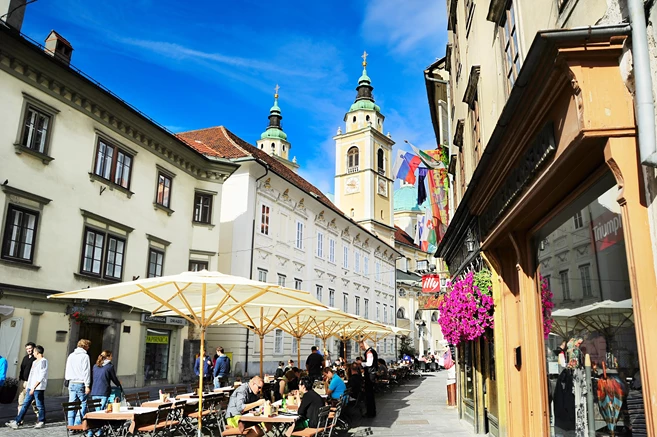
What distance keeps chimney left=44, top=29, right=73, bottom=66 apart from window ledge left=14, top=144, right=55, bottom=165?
483cm

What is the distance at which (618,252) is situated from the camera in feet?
14.5

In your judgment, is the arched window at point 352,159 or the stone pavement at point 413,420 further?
the arched window at point 352,159

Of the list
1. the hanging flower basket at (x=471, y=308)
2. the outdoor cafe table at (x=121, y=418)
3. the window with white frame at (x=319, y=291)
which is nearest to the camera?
the outdoor cafe table at (x=121, y=418)

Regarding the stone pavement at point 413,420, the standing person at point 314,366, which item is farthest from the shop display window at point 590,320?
the standing person at point 314,366

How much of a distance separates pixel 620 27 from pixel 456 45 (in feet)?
38.9

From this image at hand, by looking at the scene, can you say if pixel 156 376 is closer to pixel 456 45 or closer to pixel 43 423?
pixel 43 423

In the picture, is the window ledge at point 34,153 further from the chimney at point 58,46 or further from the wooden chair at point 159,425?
the wooden chair at point 159,425

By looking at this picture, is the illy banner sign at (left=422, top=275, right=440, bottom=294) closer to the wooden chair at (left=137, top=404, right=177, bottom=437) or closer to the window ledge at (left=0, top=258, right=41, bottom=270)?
the wooden chair at (left=137, top=404, right=177, bottom=437)

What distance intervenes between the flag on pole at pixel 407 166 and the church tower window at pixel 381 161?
47003 mm

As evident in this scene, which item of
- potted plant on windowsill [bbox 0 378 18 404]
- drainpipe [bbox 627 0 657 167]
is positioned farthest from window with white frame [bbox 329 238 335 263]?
drainpipe [bbox 627 0 657 167]

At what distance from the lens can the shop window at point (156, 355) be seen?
2141 cm

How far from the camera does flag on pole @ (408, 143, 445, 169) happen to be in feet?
57.7

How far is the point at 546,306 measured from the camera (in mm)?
6875

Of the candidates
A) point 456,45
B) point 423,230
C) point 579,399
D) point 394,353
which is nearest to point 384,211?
point 394,353
